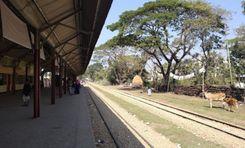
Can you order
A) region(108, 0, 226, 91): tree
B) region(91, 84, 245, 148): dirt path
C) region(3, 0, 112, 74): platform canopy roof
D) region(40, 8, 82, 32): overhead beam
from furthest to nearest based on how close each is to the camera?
region(108, 0, 226, 91): tree → region(40, 8, 82, 32): overhead beam → region(3, 0, 112, 74): platform canopy roof → region(91, 84, 245, 148): dirt path

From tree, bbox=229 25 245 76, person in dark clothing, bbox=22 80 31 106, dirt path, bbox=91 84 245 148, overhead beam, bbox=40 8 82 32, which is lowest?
dirt path, bbox=91 84 245 148

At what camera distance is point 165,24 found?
48750 mm

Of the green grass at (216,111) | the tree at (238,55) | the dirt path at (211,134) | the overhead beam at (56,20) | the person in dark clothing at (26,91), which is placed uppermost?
the tree at (238,55)

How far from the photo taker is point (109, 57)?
96.7 meters

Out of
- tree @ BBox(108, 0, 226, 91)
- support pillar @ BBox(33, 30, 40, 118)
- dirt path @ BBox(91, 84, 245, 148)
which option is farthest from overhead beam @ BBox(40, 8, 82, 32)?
tree @ BBox(108, 0, 226, 91)

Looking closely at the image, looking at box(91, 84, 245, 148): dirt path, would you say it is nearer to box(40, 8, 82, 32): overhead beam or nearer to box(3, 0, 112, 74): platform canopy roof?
box(3, 0, 112, 74): platform canopy roof

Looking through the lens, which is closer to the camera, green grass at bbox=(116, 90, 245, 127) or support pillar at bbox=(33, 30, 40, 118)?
support pillar at bbox=(33, 30, 40, 118)

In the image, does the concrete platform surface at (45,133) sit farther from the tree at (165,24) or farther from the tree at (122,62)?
the tree at (122,62)

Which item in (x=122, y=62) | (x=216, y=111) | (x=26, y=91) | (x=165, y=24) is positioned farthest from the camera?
(x=122, y=62)

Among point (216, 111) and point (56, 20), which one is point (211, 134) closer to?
point (56, 20)

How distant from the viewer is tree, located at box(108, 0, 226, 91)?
1850 inches

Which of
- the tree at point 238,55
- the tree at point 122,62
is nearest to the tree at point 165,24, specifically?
the tree at point 238,55

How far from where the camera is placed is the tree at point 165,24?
47000mm

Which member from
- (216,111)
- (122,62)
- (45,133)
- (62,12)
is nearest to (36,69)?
(62,12)
